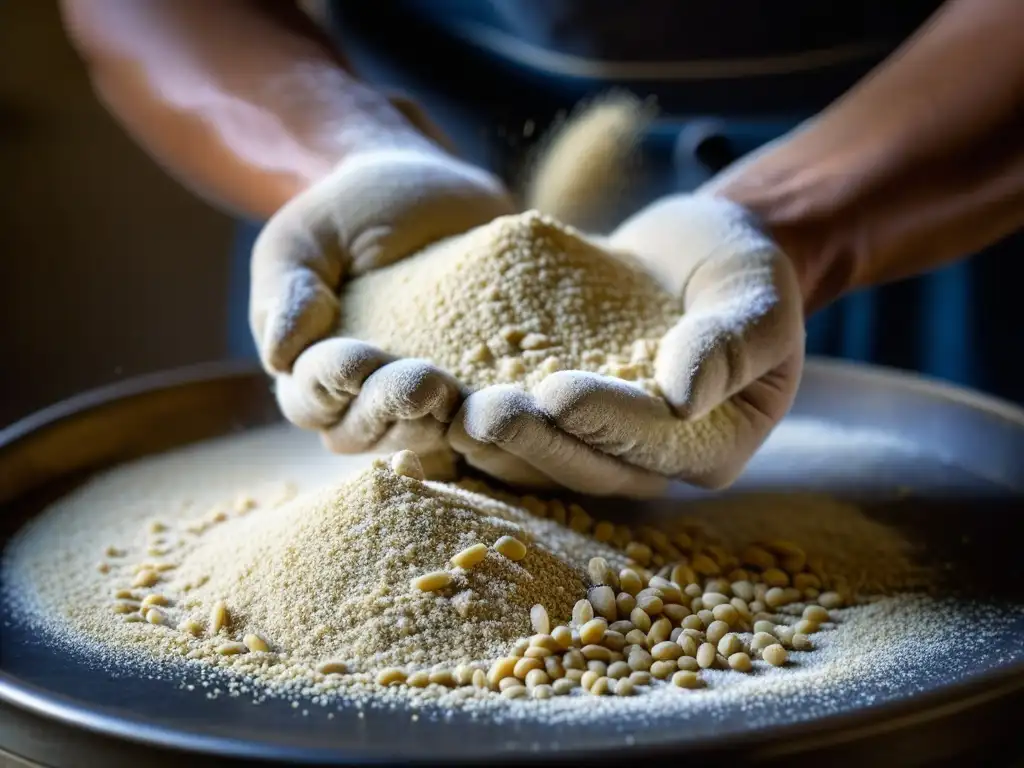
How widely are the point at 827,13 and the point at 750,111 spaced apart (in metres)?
0.12

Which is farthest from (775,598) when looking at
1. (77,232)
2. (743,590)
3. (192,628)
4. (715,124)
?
(77,232)

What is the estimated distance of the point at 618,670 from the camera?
58 centimetres

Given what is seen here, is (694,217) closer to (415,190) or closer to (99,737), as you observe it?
(415,190)

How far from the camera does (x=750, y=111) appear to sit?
1.19 m

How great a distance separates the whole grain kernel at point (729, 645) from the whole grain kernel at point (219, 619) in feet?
0.88

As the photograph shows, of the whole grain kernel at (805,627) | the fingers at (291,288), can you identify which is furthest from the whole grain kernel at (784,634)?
the fingers at (291,288)

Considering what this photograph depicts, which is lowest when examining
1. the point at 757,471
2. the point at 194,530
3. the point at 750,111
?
the point at 194,530

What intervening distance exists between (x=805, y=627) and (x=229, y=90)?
79 cm

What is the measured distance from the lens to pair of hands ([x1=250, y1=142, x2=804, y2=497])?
2.15ft

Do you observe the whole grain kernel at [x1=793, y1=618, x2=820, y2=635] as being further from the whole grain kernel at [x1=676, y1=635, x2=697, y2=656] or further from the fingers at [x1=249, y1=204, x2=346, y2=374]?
the fingers at [x1=249, y1=204, x2=346, y2=374]

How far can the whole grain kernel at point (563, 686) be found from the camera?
0.56 meters

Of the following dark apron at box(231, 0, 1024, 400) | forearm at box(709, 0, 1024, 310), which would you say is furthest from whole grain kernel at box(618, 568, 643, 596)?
dark apron at box(231, 0, 1024, 400)

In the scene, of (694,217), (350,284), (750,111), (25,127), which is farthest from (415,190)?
(25,127)

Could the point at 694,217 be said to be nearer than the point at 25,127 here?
Yes
